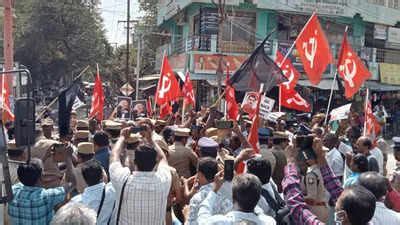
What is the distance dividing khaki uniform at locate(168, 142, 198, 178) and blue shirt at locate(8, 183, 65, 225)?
1988 mm

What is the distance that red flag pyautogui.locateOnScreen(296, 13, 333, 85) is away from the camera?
895 centimetres

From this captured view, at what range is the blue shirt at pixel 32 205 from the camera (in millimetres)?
3727

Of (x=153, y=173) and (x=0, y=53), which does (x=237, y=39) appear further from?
(x=153, y=173)

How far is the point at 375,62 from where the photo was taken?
25766mm

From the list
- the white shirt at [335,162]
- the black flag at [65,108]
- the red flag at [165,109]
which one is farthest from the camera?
the red flag at [165,109]

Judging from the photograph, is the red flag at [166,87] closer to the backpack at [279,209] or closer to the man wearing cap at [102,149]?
the man wearing cap at [102,149]

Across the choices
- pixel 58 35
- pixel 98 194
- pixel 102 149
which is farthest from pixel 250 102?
pixel 58 35

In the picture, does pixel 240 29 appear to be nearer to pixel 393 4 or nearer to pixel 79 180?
pixel 393 4

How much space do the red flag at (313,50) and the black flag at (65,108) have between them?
3907 mm

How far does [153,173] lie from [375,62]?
78.5ft

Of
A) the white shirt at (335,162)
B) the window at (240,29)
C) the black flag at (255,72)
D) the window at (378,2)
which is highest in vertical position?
the window at (378,2)

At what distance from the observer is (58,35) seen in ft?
123

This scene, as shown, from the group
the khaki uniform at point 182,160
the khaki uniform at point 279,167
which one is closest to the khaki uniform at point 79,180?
the khaki uniform at point 182,160

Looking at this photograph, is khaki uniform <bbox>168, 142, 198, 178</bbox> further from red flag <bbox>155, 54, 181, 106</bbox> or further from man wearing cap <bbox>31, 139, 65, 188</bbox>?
red flag <bbox>155, 54, 181, 106</bbox>
